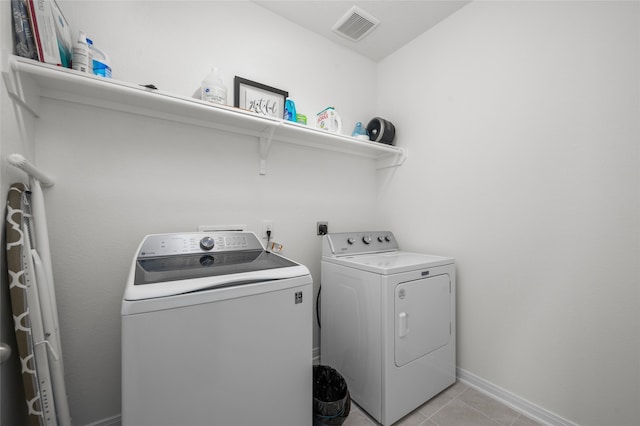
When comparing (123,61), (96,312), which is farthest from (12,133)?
(96,312)

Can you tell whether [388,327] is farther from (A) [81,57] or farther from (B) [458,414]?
(A) [81,57]

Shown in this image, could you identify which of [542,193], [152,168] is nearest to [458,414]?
[542,193]

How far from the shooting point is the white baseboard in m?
1.39

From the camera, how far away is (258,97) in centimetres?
175

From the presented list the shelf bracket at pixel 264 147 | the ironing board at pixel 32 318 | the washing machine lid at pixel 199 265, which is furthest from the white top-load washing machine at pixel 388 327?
the ironing board at pixel 32 318

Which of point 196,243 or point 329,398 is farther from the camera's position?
point 329,398

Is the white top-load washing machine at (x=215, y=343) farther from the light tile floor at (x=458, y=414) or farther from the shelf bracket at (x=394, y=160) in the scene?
the shelf bracket at (x=394, y=160)

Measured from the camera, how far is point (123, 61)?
138cm

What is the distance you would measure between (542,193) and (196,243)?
194 cm

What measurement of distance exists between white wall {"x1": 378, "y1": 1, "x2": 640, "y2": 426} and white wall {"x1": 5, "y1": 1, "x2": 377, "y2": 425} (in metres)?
1.03

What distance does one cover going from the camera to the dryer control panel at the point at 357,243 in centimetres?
181

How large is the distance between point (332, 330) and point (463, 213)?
4.08 ft

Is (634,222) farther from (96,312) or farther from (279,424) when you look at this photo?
→ (96,312)

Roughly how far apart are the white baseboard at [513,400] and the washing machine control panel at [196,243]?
169cm
